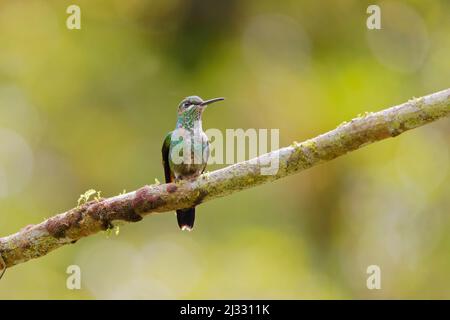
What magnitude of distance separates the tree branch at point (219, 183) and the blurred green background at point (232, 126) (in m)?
6.72

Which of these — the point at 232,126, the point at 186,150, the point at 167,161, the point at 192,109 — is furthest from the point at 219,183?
the point at 232,126

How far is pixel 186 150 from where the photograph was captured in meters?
6.48

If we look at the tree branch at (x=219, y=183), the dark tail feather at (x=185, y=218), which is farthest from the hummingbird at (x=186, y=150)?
the tree branch at (x=219, y=183)

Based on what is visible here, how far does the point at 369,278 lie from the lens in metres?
13.4

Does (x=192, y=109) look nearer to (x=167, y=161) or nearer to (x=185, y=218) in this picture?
(x=167, y=161)

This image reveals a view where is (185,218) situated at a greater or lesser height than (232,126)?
lesser

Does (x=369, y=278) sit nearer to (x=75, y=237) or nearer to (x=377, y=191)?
(x=377, y=191)

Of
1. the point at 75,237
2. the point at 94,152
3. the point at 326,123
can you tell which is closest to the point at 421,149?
the point at 326,123

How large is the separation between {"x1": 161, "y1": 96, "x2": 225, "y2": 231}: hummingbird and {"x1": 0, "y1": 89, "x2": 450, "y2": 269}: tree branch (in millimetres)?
576

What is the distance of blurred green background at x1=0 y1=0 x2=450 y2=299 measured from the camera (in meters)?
13.5

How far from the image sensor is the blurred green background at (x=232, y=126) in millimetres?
13453

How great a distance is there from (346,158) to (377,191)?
951 mm

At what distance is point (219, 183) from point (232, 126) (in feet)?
27.8

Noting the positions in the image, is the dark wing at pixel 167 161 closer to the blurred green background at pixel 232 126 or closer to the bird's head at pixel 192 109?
the bird's head at pixel 192 109
